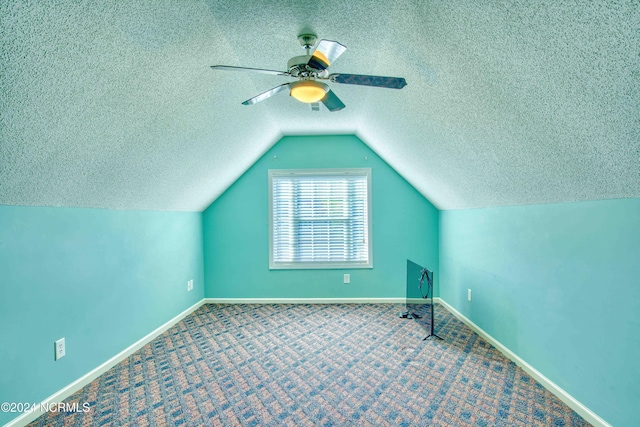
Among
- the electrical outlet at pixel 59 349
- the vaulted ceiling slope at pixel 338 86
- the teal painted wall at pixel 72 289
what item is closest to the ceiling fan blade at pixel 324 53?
the vaulted ceiling slope at pixel 338 86

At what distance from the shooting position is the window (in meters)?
4.17

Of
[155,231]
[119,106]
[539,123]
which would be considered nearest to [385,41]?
[539,123]

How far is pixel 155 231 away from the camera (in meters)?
3.15

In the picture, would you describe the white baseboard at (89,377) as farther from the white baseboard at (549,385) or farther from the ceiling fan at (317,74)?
the white baseboard at (549,385)

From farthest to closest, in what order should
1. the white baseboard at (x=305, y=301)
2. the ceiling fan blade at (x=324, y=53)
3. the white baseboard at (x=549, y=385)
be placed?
the white baseboard at (x=305, y=301), the white baseboard at (x=549, y=385), the ceiling fan blade at (x=324, y=53)

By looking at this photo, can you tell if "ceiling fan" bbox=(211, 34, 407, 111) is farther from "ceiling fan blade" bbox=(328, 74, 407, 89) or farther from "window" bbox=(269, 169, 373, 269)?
"window" bbox=(269, 169, 373, 269)

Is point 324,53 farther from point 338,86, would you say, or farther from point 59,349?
point 59,349

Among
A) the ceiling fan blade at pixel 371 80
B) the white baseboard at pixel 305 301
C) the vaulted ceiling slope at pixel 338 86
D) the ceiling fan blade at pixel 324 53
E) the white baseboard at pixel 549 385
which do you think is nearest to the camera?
the vaulted ceiling slope at pixel 338 86

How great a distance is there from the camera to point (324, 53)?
1.53 metres

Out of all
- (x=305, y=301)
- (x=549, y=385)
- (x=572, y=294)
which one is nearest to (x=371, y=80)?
(x=572, y=294)

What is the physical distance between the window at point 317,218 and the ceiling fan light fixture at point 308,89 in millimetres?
2420

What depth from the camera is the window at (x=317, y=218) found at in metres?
4.17

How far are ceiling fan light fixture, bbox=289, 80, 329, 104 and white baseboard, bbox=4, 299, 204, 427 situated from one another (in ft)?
8.16

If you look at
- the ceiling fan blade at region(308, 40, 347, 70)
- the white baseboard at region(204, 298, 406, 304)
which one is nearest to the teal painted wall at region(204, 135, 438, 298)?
the white baseboard at region(204, 298, 406, 304)
